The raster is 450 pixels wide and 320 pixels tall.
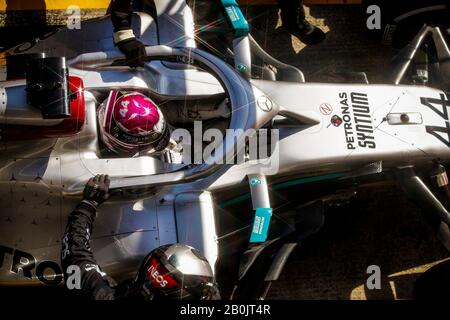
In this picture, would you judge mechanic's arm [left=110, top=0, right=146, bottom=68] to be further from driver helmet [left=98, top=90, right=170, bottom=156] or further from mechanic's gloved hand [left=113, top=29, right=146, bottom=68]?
driver helmet [left=98, top=90, right=170, bottom=156]

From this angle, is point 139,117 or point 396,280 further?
point 396,280

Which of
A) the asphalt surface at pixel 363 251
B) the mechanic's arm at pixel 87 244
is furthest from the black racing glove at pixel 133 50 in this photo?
the asphalt surface at pixel 363 251

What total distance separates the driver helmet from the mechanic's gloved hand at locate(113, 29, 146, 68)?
280 millimetres

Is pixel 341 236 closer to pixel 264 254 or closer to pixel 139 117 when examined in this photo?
pixel 264 254

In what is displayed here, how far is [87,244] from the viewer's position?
3227 millimetres

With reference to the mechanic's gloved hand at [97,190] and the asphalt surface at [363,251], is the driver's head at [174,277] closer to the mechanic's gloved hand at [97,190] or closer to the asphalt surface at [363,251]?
the mechanic's gloved hand at [97,190]

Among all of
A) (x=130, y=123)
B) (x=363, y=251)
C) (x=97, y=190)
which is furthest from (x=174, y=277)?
(x=363, y=251)

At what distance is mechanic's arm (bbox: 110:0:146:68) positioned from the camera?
3.70 meters

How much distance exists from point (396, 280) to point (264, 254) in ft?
4.24

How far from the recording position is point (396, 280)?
4.70m

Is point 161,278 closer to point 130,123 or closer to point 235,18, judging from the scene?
point 130,123

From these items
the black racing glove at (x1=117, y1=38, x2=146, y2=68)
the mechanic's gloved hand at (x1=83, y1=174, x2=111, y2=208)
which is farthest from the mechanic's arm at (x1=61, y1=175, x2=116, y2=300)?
the black racing glove at (x1=117, y1=38, x2=146, y2=68)

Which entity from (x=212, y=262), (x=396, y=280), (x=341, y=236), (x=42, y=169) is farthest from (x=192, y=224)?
(x=396, y=280)

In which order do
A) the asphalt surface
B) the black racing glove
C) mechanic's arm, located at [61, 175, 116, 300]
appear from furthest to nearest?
the asphalt surface < the black racing glove < mechanic's arm, located at [61, 175, 116, 300]
